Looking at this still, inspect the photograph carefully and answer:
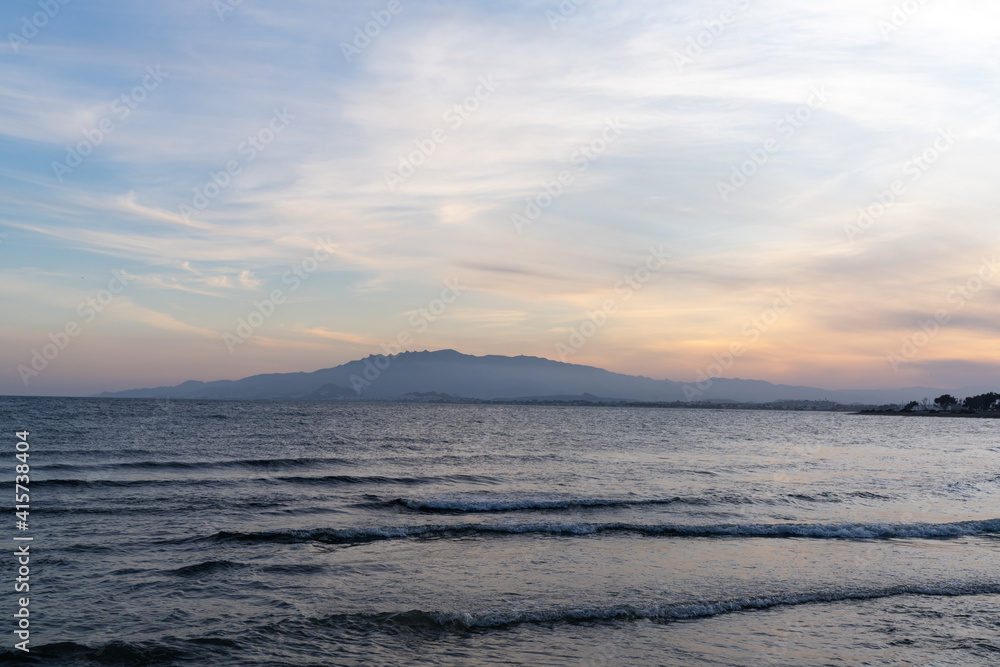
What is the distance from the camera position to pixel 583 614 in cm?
1320

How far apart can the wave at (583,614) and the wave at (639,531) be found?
6.68 meters

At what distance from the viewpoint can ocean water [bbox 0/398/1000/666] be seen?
38.3 feet

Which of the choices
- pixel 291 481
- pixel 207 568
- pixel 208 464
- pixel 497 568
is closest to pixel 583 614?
pixel 497 568

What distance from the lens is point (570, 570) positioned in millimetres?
16609

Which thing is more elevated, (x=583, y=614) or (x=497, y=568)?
(x=583, y=614)

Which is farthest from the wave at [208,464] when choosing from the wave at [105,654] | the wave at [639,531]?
the wave at [105,654]

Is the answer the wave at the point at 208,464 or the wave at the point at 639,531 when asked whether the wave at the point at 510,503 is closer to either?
the wave at the point at 639,531

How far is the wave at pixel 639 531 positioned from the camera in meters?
20.0

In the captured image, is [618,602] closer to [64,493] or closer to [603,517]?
[603,517]

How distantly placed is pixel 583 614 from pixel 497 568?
3.95 m

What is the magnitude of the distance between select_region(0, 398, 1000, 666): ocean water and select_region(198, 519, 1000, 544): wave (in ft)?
0.36

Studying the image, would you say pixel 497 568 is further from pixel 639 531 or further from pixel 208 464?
pixel 208 464

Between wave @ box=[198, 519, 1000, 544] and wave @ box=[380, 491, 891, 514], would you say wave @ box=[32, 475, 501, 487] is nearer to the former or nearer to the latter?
wave @ box=[380, 491, 891, 514]

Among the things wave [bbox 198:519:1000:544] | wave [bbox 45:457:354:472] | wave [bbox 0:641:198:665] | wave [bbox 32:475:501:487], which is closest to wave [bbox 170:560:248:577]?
wave [bbox 198:519:1000:544]
